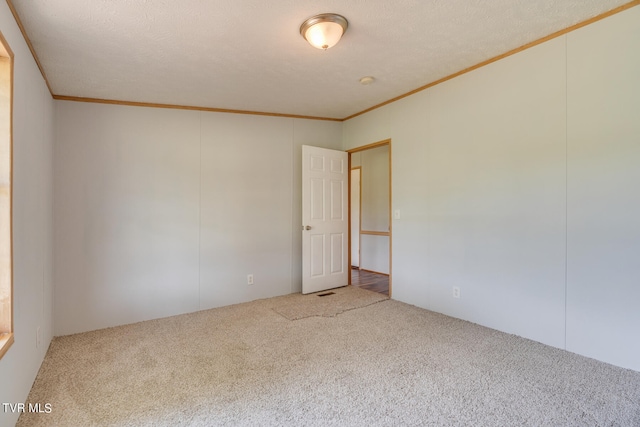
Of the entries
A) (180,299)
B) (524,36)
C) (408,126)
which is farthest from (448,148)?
(180,299)

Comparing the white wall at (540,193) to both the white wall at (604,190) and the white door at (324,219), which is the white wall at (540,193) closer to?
the white wall at (604,190)

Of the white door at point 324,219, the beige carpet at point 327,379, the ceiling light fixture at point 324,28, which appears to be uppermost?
the ceiling light fixture at point 324,28

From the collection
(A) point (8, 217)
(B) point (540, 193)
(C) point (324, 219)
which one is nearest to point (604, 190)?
(B) point (540, 193)

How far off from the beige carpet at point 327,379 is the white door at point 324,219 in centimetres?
136

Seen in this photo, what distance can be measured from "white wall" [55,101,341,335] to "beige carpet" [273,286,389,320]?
39cm

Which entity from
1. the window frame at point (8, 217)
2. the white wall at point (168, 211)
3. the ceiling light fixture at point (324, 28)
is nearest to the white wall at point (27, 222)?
the window frame at point (8, 217)

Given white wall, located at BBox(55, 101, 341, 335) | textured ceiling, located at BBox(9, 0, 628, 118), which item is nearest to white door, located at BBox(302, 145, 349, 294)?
white wall, located at BBox(55, 101, 341, 335)

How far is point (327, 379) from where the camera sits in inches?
86.7

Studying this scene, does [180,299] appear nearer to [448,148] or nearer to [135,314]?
[135,314]

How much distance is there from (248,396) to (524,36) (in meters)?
3.24

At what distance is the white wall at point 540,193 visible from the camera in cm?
224

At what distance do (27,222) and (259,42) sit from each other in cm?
202

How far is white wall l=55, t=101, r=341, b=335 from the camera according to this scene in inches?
132

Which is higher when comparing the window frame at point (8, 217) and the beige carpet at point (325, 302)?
the window frame at point (8, 217)
